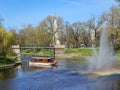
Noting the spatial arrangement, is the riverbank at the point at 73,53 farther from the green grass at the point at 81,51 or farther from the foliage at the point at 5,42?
the foliage at the point at 5,42

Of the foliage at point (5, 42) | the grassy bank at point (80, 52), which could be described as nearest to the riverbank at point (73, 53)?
the grassy bank at point (80, 52)

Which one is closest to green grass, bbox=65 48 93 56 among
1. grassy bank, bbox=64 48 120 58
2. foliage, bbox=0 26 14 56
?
grassy bank, bbox=64 48 120 58

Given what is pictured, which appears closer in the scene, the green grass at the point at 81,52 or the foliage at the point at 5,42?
the foliage at the point at 5,42

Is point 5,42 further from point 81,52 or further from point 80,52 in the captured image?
point 80,52

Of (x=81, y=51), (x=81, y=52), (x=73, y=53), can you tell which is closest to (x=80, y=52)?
(x=81, y=51)

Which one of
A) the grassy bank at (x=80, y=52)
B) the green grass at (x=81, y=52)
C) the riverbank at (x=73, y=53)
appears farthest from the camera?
the riverbank at (x=73, y=53)

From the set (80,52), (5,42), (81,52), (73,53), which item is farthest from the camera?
(73,53)

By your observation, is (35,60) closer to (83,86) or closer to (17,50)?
(17,50)

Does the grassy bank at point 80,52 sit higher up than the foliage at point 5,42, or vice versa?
the foliage at point 5,42

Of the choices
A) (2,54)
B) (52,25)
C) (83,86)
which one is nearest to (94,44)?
(52,25)

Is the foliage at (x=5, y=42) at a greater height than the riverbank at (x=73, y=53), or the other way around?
the foliage at (x=5, y=42)

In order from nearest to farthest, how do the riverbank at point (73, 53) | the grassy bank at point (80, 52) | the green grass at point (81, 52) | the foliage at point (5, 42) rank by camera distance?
1. the foliage at point (5, 42)
2. the grassy bank at point (80, 52)
3. the green grass at point (81, 52)
4. the riverbank at point (73, 53)

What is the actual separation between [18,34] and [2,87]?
349 ft

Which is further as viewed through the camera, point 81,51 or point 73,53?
point 73,53
